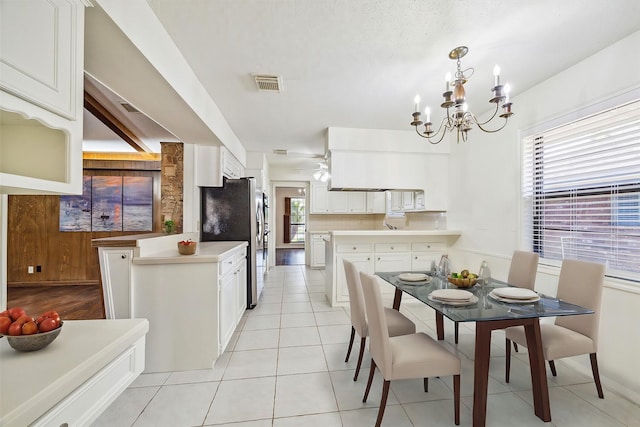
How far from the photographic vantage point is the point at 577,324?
191 centimetres

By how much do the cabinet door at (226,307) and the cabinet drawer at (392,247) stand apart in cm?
200

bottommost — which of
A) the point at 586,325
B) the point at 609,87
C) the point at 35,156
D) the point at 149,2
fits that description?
the point at 586,325

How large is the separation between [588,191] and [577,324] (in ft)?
3.58

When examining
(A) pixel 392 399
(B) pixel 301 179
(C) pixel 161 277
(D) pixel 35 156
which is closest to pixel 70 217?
(C) pixel 161 277

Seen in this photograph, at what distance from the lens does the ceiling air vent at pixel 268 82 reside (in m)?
2.39

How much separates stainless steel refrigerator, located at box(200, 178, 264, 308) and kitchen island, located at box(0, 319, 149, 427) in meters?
2.45

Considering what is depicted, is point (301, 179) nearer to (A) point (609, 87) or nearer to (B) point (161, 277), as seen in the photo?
(B) point (161, 277)

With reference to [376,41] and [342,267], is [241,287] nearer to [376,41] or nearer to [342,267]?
[342,267]

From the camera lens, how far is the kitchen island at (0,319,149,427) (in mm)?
657

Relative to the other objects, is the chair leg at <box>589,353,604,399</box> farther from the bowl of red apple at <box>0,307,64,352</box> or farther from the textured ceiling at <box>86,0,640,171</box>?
the bowl of red apple at <box>0,307,64,352</box>

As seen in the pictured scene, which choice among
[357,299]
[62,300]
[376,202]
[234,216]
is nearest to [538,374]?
[357,299]

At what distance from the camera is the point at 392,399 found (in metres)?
1.85

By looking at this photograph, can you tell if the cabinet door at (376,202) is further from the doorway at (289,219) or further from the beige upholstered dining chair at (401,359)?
the beige upholstered dining chair at (401,359)

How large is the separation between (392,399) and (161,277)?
2.00m
